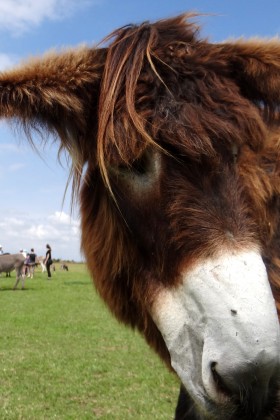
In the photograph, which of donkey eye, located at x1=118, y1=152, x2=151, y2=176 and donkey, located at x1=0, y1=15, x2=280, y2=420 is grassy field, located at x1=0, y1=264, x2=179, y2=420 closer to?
donkey, located at x1=0, y1=15, x2=280, y2=420

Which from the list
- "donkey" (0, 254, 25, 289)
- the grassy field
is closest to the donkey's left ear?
the grassy field

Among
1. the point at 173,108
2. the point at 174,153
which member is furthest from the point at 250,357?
the point at 173,108

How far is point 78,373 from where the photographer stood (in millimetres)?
8828

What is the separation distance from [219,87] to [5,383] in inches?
294

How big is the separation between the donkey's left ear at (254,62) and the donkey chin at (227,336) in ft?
3.71

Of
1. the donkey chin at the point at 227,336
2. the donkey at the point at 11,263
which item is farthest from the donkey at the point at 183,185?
the donkey at the point at 11,263

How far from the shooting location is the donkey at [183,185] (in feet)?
6.26

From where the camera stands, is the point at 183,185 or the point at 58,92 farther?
the point at 58,92

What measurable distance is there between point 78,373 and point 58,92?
7.43 metres

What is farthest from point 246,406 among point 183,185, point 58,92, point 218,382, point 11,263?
point 11,263

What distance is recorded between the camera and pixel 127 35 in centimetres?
266

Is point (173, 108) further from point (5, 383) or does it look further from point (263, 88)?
point (5, 383)

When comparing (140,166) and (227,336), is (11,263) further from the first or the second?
(227,336)

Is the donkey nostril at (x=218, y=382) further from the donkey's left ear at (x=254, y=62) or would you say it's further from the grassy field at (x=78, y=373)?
the grassy field at (x=78, y=373)
